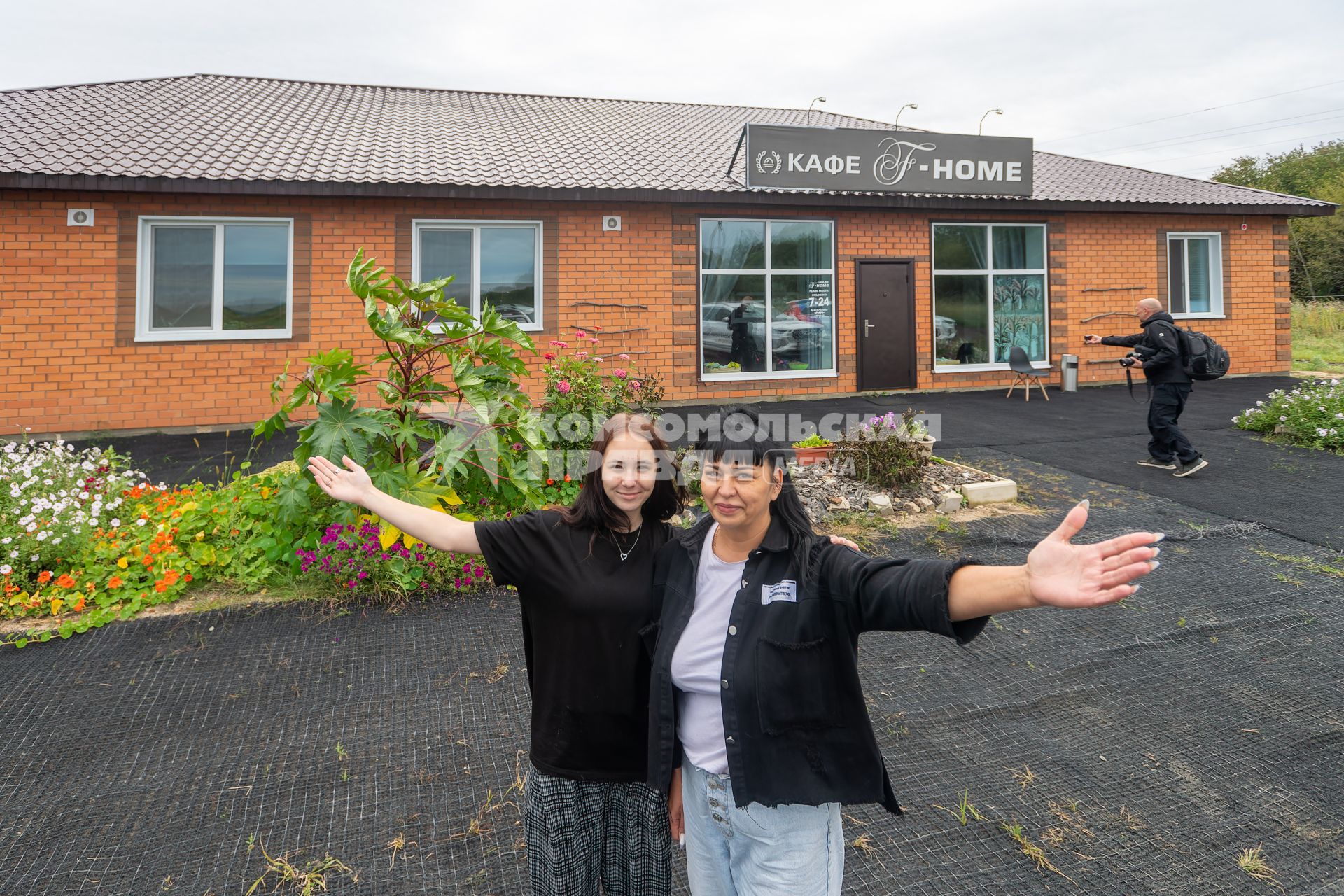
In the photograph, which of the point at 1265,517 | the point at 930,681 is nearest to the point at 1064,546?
the point at 930,681

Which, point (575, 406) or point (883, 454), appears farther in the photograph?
point (883, 454)

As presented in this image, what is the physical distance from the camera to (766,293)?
12.9 meters

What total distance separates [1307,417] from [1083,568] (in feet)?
33.4

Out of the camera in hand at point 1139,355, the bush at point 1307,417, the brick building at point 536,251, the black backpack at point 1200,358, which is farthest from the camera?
the brick building at point 536,251

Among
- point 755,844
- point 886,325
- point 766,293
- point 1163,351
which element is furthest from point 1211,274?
point 755,844

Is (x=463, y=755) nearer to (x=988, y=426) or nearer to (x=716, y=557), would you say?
(x=716, y=557)

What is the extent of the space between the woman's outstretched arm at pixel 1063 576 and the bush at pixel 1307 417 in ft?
31.3

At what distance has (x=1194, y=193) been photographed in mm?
14914

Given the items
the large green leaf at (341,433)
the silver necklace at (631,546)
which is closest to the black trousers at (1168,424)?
the large green leaf at (341,433)

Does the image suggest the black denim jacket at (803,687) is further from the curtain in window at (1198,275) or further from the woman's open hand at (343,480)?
the curtain in window at (1198,275)

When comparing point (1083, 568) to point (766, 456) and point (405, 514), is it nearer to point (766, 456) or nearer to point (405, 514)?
point (766, 456)

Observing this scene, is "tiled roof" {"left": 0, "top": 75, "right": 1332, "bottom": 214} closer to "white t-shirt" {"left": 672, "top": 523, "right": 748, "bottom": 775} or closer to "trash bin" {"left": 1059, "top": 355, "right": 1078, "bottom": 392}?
"trash bin" {"left": 1059, "top": 355, "right": 1078, "bottom": 392}

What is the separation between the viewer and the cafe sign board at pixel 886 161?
1212 cm

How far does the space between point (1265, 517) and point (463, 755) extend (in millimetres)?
6654
